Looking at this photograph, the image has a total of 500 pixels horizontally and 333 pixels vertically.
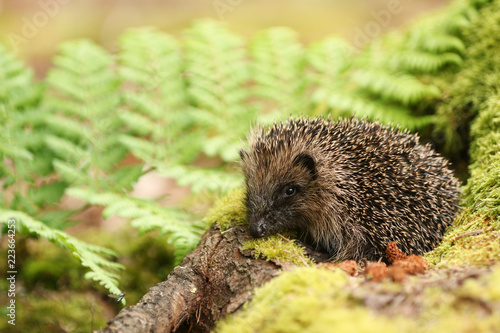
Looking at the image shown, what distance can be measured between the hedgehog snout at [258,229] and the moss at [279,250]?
0.19ft

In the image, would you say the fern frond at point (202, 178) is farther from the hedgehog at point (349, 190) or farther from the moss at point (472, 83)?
the moss at point (472, 83)

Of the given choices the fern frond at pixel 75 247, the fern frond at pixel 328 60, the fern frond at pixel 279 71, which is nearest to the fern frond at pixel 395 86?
the fern frond at pixel 328 60

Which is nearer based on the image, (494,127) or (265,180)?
(265,180)

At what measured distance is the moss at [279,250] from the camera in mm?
4125

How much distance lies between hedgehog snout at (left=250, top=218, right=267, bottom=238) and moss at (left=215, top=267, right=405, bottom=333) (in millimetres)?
984

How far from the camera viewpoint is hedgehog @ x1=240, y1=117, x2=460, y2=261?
483 centimetres

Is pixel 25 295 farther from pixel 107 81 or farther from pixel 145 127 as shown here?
pixel 107 81

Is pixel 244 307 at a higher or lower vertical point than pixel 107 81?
lower

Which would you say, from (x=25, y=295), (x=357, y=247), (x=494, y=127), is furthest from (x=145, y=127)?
(x=494, y=127)

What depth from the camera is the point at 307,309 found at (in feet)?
9.45

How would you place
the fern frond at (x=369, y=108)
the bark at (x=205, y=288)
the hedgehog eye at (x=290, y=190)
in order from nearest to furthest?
the bark at (x=205, y=288) < the hedgehog eye at (x=290, y=190) < the fern frond at (x=369, y=108)

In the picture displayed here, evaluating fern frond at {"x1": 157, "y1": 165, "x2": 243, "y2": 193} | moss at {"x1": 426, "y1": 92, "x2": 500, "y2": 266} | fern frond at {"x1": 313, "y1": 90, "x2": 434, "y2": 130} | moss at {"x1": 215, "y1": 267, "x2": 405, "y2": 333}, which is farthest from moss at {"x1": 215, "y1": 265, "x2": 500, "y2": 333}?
fern frond at {"x1": 313, "y1": 90, "x2": 434, "y2": 130}

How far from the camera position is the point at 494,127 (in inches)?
219

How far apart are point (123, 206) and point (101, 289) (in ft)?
5.72
